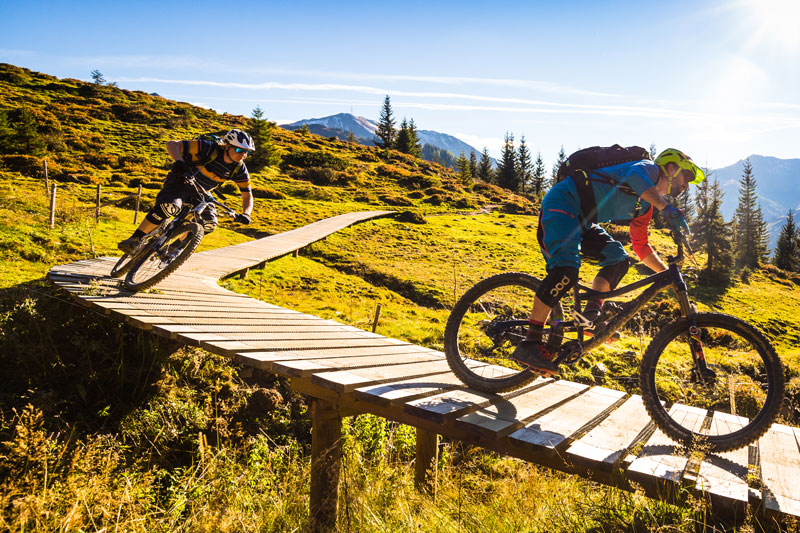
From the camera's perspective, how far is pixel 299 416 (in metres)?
7.22

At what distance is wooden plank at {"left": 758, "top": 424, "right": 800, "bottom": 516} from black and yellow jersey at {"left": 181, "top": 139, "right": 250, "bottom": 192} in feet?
21.2

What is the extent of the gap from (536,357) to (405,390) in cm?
118

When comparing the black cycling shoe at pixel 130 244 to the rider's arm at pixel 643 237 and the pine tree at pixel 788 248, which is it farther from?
the pine tree at pixel 788 248

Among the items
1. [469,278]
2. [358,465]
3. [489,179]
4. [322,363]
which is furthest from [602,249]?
[489,179]

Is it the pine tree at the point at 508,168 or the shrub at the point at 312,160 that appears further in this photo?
the pine tree at the point at 508,168

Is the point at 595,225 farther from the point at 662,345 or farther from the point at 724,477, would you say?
the point at 724,477

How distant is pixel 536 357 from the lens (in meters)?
3.90

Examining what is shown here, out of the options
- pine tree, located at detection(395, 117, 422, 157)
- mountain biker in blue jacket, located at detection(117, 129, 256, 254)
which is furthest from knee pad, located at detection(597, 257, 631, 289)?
pine tree, located at detection(395, 117, 422, 157)

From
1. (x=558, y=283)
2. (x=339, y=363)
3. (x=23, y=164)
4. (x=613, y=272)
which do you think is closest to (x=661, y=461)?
(x=558, y=283)

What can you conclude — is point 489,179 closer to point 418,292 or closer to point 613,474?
point 418,292

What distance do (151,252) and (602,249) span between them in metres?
5.70

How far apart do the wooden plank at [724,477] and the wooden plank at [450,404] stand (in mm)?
1607

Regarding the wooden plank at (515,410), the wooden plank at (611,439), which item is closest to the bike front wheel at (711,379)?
the wooden plank at (611,439)

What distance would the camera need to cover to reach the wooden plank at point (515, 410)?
346cm
